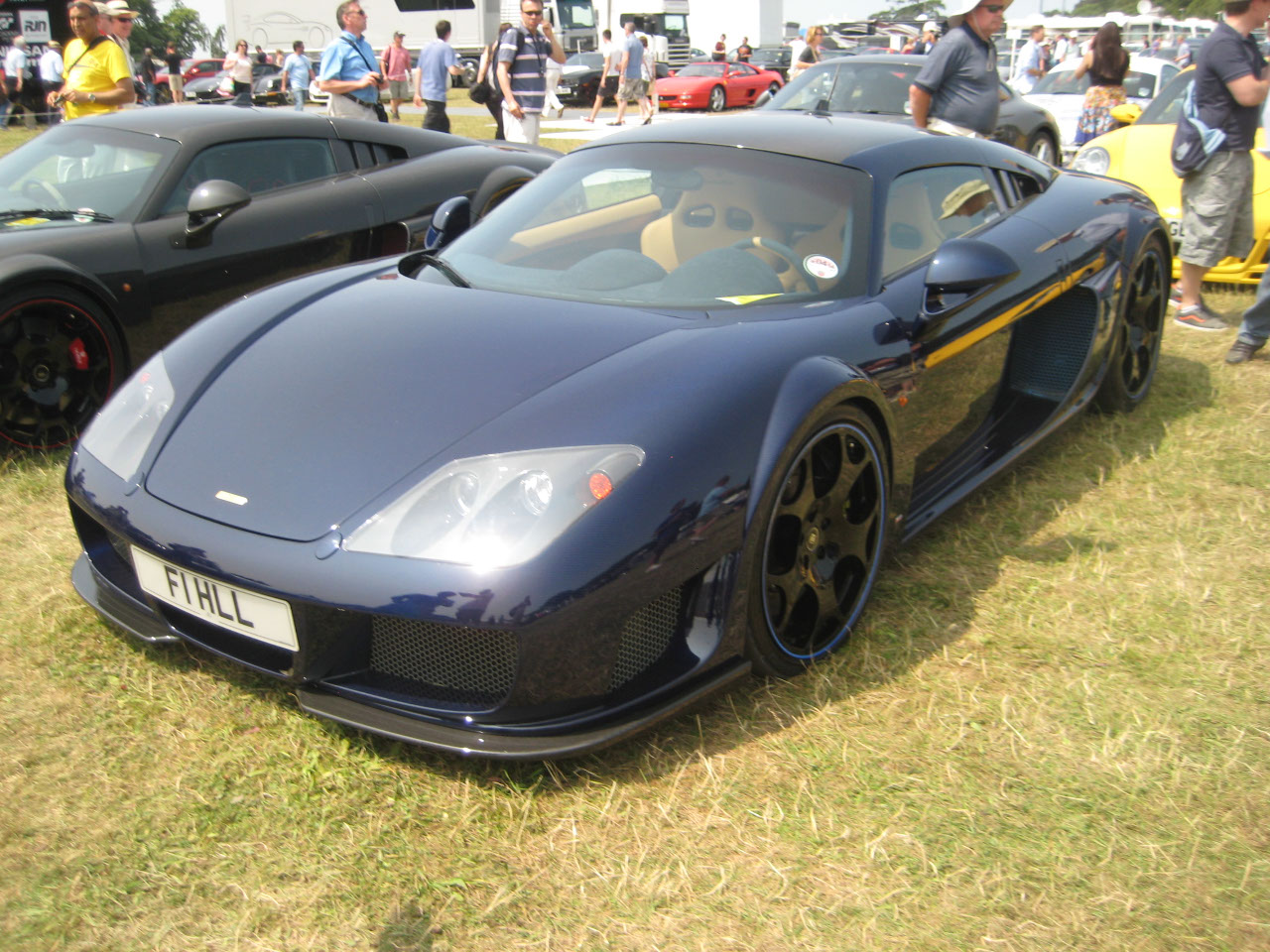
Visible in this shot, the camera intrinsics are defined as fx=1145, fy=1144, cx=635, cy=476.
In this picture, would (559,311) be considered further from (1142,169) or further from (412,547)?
(1142,169)

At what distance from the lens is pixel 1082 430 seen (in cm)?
445

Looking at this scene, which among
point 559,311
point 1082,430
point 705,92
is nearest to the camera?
point 559,311

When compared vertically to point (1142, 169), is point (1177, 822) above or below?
below

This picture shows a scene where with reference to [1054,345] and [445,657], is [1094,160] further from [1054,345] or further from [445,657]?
[445,657]

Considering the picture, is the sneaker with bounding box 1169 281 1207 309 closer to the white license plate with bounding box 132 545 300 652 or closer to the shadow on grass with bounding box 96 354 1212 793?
the shadow on grass with bounding box 96 354 1212 793

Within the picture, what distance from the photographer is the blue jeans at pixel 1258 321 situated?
205 inches

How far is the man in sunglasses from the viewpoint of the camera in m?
5.75

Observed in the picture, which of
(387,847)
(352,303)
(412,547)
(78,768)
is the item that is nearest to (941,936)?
(387,847)

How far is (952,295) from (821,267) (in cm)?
43

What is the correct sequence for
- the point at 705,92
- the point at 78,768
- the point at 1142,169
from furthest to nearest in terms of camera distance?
the point at 705,92 → the point at 1142,169 → the point at 78,768

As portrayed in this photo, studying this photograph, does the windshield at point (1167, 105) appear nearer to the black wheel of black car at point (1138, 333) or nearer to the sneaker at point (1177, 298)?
the sneaker at point (1177, 298)

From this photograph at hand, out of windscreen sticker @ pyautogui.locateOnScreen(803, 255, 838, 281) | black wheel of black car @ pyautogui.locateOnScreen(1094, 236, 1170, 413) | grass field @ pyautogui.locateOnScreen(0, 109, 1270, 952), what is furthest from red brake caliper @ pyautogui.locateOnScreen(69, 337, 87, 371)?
black wheel of black car @ pyautogui.locateOnScreen(1094, 236, 1170, 413)

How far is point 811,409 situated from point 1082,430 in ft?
7.82

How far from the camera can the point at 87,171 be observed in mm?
4695
